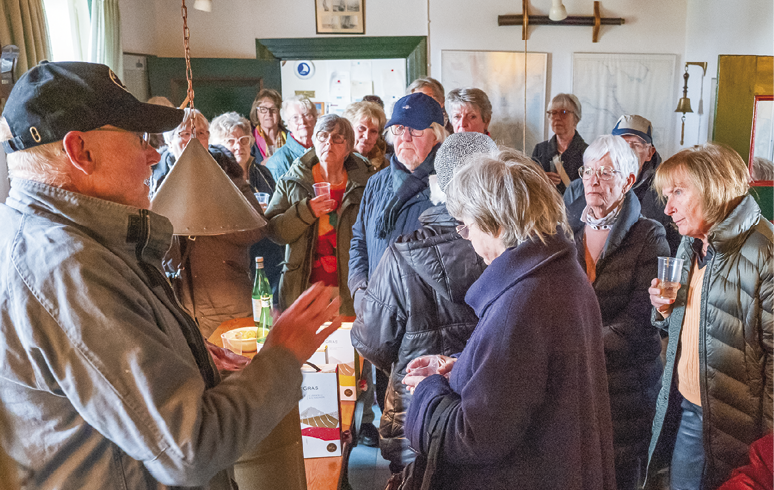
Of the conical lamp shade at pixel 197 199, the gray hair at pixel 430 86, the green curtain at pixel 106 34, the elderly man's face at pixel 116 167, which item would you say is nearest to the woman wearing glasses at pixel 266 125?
the green curtain at pixel 106 34

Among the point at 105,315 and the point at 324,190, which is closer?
the point at 105,315

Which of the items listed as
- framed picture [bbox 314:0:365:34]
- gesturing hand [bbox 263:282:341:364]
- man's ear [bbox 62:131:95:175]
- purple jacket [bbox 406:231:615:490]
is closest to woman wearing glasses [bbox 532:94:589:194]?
framed picture [bbox 314:0:365:34]

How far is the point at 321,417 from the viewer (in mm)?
1773

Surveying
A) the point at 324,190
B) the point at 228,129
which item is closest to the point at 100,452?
the point at 324,190

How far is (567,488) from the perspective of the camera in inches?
49.8

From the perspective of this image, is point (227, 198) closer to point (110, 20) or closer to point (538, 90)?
point (110, 20)

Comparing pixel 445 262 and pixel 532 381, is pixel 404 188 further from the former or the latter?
pixel 532 381

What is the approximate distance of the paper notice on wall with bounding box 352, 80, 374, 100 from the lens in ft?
22.0

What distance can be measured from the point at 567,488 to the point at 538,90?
5507mm

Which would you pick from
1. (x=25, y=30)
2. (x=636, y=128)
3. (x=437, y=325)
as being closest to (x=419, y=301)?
(x=437, y=325)

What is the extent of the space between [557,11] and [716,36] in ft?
4.65

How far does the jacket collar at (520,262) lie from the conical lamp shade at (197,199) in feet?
2.44

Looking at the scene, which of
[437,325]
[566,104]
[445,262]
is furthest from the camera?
[566,104]

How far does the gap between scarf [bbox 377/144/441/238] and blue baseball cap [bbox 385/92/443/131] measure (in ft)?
0.44
